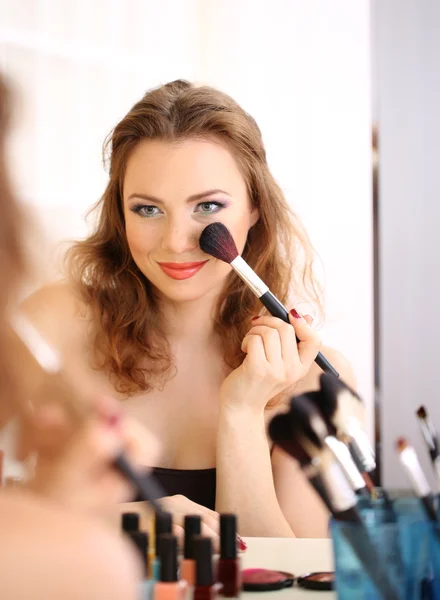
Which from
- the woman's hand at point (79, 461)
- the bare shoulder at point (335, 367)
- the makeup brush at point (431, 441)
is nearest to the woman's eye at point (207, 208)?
the bare shoulder at point (335, 367)

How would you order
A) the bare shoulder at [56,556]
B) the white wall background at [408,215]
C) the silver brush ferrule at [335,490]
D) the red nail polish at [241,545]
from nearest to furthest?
the bare shoulder at [56,556] < the silver brush ferrule at [335,490] < the red nail polish at [241,545] < the white wall background at [408,215]

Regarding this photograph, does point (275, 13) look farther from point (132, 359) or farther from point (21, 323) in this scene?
point (21, 323)

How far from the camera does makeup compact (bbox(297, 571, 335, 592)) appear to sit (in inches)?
22.8

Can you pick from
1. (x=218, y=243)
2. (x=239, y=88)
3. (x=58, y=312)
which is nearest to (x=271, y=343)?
(x=218, y=243)

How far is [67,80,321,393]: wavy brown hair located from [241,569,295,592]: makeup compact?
582 millimetres

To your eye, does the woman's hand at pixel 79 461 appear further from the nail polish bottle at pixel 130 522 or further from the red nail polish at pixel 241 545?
the red nail polish at pixel 241 545

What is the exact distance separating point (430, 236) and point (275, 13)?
2.03 ft

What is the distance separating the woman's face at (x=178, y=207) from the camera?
1.09 m

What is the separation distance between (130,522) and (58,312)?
0.72 meters

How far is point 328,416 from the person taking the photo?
1.61ft

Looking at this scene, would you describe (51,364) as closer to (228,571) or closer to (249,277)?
(228,571)

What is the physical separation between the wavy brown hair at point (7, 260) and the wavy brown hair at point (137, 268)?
0.87m

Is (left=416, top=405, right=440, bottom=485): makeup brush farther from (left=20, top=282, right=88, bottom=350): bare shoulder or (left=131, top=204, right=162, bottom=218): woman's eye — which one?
(left=20, top=282, right=88, bottom=350): bare shoulder

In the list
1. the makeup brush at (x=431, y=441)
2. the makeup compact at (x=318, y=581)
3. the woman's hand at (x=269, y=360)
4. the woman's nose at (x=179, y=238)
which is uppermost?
the woman's nose at (x=179, y=238)
